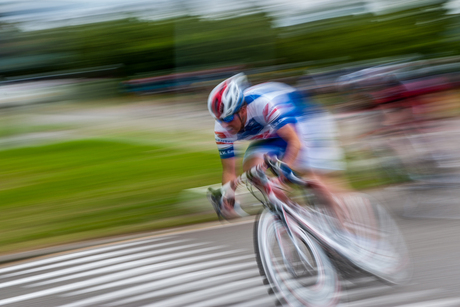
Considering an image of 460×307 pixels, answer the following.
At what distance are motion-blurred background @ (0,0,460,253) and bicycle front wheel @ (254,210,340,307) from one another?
8.05ft

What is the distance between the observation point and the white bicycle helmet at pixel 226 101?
3.24 meters

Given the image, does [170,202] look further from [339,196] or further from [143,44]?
[143,44]

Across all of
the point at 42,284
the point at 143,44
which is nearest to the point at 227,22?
the point at 143,44

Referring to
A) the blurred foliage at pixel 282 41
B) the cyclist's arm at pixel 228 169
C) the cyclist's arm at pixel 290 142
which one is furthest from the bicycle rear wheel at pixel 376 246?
the blurred foliage at pixel 282 41

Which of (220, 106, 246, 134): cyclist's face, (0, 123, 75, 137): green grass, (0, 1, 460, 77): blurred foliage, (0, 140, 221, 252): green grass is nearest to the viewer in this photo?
(220, 106, 246, 134): cyclist's face

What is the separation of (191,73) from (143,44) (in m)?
15.7

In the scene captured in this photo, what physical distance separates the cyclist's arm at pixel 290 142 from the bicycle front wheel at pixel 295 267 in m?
0.42

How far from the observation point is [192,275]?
4020 mm

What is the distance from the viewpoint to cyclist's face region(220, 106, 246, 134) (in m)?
3.39

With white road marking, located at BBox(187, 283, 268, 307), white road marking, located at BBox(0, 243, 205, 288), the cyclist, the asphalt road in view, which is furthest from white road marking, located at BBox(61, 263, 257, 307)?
the cyclist

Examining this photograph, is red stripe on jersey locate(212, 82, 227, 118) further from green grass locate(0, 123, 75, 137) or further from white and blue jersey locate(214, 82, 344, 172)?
green grass locate(0, 123, 75, 137)

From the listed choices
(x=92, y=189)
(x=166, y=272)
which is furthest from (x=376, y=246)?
(x=92, y=189)

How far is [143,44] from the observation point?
135 feet

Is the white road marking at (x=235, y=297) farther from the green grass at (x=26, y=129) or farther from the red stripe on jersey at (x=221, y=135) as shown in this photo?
the green grass at (x=26, y=129)
